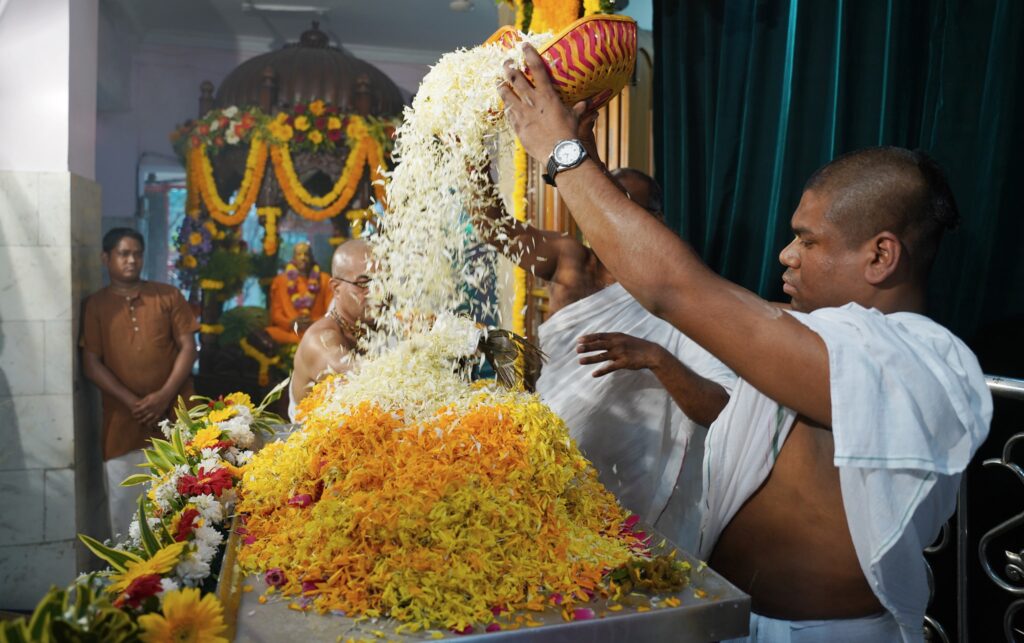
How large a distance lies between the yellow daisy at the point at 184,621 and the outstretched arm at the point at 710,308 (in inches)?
34.1

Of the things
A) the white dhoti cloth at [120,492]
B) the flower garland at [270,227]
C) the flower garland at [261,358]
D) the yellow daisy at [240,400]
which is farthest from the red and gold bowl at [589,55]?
the flower garland at [270,227]

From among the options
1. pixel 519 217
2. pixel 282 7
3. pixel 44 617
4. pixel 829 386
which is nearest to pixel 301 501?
pixel 44 617

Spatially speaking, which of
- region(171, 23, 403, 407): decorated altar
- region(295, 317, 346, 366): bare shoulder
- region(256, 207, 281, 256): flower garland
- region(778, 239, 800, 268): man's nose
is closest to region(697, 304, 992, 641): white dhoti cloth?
region(778, 239, 800, 268): man's nose

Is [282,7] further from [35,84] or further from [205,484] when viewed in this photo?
[205,484]

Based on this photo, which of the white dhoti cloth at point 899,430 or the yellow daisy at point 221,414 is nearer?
the white dhoti cloth at point 899,430

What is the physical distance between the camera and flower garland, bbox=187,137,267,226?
9148mm

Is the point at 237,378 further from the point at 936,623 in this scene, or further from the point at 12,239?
the point at 936,623

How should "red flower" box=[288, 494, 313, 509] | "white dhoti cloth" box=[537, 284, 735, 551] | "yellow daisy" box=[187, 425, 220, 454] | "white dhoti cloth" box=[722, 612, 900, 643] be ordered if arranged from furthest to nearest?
"white dhoti cloth" box=[537, 284, 735, 551] → "yellow daisy" box=[187, 425, 220, 454] → "red flower" box=[288, 494, 313, 509] → "white dhoti cloth" box=[722, 612, 900, 643]

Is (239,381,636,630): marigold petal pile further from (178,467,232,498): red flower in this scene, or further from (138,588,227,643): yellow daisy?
(138,588,227,643): yellow daisy

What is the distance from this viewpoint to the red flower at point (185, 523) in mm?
1655

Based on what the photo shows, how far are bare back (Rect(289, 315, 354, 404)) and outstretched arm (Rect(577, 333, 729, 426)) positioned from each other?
1029mm

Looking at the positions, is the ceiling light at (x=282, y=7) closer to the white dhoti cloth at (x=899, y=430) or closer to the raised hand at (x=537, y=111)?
the raised hand at (x=537, y=111)

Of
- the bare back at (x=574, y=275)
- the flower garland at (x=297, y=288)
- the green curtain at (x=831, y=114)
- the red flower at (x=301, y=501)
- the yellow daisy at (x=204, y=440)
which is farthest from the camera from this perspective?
the flower garland at (x=297, y=288)

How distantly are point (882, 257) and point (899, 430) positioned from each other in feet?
1.25
